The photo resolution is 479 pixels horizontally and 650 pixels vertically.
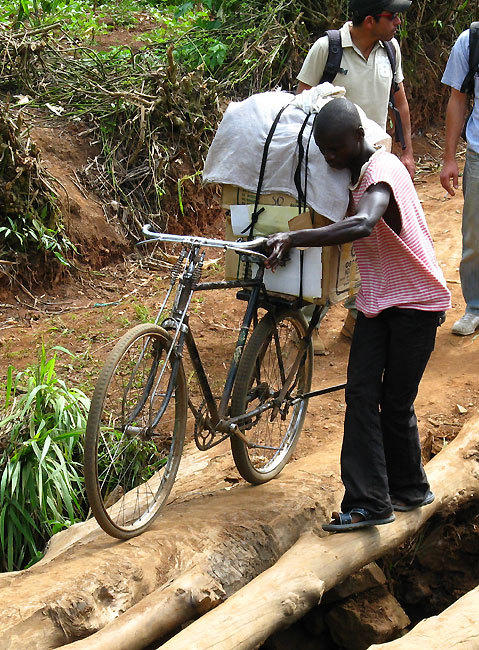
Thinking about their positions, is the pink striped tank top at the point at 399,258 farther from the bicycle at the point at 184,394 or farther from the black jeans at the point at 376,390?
the bicycle at the point at 184,394

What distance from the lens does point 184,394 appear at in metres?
3.59

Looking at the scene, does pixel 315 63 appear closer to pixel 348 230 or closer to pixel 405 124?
pixel 405 124

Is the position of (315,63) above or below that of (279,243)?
above

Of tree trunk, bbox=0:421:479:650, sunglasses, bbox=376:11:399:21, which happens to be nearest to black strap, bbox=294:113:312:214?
tree trunk, bbox=0:421:479:650

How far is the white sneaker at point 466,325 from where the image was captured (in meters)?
5.75

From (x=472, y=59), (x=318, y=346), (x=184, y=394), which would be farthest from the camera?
Answer: (x=318, y=346)

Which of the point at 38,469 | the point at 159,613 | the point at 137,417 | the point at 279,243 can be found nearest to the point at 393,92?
the point at 279,243

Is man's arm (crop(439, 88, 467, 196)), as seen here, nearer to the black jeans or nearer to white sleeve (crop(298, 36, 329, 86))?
white sleeve (crop(298, 36, 329, 86))

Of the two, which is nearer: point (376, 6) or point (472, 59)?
point (376, 6)

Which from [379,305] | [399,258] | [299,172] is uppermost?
[299,172]

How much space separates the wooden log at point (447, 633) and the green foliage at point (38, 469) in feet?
6.12

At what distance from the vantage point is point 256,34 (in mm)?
8414

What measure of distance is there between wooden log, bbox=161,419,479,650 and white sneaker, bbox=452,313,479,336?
161 cm

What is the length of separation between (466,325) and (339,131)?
292cm
